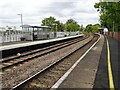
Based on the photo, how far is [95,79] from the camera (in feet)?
29.9

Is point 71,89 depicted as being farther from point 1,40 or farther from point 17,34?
point 17,34

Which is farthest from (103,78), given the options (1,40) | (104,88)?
(1,40)

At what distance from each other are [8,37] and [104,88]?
98.1 feet

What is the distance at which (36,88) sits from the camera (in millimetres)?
7711

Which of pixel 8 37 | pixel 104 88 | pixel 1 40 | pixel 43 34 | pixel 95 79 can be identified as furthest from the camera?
pixel 43 34

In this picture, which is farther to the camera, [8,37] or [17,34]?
[17,34]

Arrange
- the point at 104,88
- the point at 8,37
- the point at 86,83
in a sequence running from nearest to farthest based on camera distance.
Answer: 1. the point at 104,88
2. the point at 86,83
3. the point at 8,37

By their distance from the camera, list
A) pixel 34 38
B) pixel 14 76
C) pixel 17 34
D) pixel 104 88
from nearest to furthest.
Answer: pixel 104 88, pixel 14 76, pixel 17 34, pixel 34 38

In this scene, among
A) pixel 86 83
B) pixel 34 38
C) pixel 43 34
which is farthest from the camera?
pixel 43 34

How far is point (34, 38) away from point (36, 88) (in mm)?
36056

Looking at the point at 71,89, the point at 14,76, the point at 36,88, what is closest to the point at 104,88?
the point at 71,89

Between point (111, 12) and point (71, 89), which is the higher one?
point (111, 12)

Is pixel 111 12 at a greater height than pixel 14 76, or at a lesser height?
greater

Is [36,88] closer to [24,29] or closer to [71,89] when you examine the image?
[71,89]
